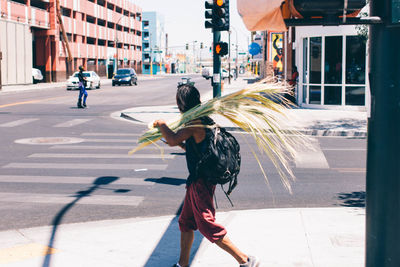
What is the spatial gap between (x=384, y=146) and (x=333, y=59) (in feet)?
64.0

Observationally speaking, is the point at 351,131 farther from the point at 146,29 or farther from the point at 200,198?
the point at 146,29

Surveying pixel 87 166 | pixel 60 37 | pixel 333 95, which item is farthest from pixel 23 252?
pixel 60 37

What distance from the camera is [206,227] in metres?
4.11

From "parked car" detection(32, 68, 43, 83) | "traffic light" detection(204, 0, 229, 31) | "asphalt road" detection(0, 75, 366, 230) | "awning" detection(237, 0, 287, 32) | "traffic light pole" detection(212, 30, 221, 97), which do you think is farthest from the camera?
"parked car" detection(32, 68, 43, 83)

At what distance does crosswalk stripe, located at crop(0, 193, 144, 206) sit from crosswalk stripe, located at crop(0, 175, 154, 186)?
2.75 ft

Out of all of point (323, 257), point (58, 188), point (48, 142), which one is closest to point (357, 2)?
point (323, 257)

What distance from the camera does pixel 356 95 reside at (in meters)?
21.5

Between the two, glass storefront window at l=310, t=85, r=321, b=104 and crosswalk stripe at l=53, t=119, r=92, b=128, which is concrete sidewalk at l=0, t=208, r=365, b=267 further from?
glass storefront window at l=310, t=85, r=321, b=104

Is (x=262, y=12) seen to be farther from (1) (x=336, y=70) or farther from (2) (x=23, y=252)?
(1) (x=336, y=70)

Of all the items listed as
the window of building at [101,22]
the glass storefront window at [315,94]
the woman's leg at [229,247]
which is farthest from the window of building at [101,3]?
the woman's leg at [229,247]

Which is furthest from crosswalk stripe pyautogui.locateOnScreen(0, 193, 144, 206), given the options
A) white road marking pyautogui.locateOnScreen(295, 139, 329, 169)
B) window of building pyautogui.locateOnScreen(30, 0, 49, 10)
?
window of building pyautogui.locateOnScreen(30, 0, 49, 10)

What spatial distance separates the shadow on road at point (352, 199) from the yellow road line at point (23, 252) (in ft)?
12.8

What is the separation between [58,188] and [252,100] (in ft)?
15.5

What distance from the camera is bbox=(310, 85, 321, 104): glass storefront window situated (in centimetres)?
2257
